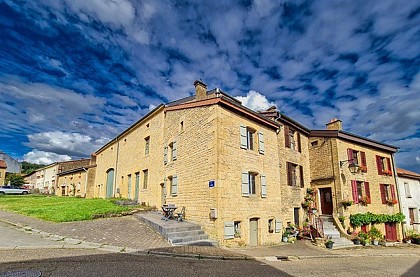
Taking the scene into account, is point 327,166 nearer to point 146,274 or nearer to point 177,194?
point 177,194

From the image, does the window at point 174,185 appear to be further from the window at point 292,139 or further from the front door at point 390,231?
the front door at point 390,231

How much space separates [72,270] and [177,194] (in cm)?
778

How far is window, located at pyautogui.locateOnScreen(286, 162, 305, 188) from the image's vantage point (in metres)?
Answer: 16.0

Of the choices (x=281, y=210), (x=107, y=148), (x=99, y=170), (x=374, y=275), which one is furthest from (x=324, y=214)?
(x=99, y=170)

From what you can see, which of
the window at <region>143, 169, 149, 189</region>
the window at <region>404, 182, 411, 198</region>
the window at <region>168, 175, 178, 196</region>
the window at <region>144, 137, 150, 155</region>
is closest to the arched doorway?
the window at <region>143, 169, 149, 189</region>

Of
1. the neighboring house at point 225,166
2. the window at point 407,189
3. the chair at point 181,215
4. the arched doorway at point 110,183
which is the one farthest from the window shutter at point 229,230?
the window at point 407,189

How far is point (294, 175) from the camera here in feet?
54.8

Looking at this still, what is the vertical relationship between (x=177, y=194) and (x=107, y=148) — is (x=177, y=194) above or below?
below

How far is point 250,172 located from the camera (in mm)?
12719

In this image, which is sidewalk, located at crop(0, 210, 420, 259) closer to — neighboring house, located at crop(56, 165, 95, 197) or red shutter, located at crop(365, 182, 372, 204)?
red shutter, located at crop(365, 182, 372, 204)

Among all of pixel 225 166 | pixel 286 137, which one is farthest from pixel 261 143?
pixel 286 137

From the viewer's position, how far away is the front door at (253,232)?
11.9 m

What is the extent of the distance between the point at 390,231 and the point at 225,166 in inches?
626

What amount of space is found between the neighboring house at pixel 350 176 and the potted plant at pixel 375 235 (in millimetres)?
397
